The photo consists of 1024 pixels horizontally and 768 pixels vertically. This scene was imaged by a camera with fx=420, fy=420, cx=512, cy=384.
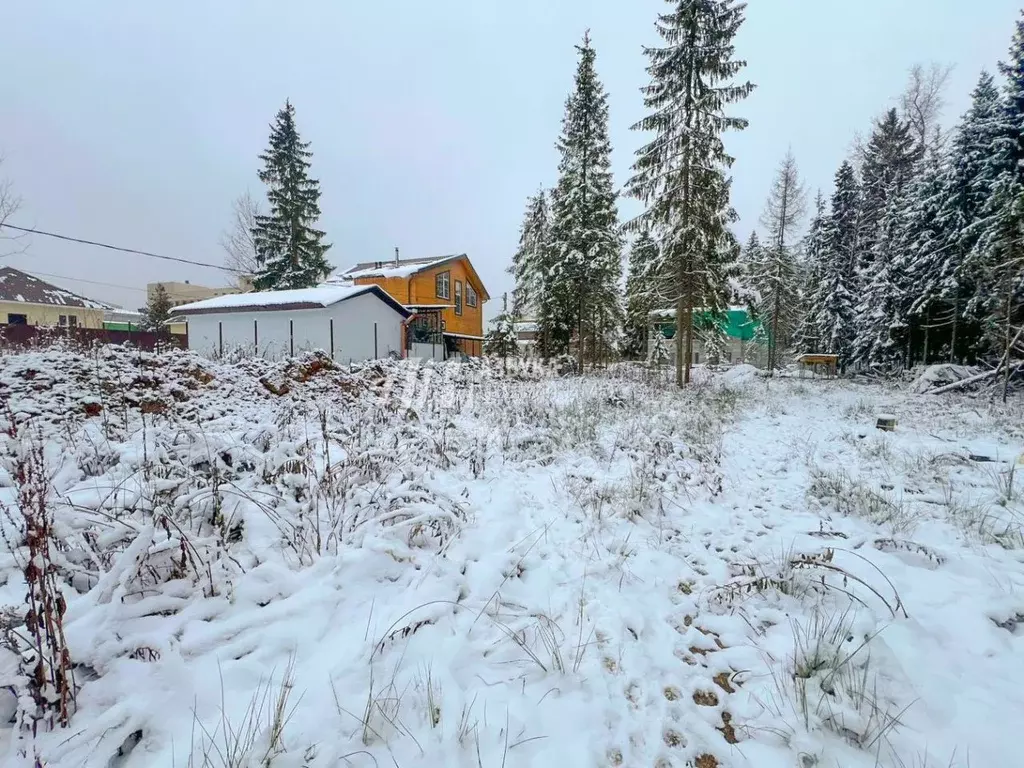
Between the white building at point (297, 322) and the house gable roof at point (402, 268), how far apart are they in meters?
5.50

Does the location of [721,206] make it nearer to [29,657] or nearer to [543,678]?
[543,678]

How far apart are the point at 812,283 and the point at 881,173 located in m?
6.79

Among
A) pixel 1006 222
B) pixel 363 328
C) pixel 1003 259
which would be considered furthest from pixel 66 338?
pixel 1006 222

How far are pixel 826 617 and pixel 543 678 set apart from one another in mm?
1603

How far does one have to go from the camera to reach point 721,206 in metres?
14.0

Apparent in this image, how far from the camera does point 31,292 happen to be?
30.5m

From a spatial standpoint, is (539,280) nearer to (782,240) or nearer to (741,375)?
(741,375)

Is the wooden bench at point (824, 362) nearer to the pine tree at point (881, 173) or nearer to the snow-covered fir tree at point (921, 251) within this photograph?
the snow-covered fir tree at point (921, 251)

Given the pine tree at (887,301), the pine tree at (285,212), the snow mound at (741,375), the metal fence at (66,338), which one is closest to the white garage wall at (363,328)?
the metal fence at (66,338)

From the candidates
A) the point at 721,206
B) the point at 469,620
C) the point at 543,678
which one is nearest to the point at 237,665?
the point at 469,620

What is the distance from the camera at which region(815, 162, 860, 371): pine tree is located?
23969 millimetres

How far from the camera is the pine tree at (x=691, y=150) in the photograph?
13.0m

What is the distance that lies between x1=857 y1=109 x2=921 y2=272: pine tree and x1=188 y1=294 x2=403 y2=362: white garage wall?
81.7 ft

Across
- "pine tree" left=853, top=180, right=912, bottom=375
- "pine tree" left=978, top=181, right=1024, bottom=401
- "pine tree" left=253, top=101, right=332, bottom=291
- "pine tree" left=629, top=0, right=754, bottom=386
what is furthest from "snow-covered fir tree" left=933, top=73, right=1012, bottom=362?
"pine tree" left=253, top=101, right=332, bottom=291
